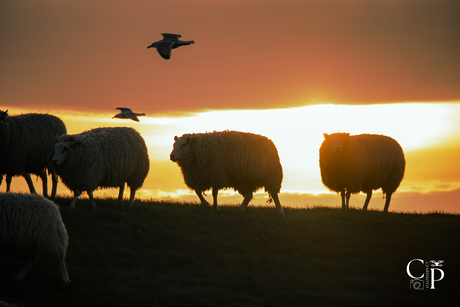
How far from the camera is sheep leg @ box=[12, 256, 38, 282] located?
9344 millimetres

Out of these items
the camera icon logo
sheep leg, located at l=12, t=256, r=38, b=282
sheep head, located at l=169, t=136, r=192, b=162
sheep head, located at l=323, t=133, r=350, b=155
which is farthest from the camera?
sheep head, located at l=323, t=133, r=350, b=155

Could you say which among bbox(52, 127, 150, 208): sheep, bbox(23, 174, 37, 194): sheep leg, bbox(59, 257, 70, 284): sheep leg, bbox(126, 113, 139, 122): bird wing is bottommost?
bbox(59, 257, 70, 284): sheep leg

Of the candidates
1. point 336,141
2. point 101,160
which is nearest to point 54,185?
point 101,160

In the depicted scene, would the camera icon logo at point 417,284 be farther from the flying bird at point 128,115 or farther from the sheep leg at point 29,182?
the sheep leg at point 29,182

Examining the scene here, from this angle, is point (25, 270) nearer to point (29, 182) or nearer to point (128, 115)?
point (29, 182)

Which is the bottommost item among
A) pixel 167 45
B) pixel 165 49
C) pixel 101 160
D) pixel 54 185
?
pixel 54 185

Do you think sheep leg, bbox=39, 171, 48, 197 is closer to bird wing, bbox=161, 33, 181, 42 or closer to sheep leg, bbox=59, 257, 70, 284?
bird wing, bbox=161, 33, 181, 42

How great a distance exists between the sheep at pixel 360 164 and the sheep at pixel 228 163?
2336 mm

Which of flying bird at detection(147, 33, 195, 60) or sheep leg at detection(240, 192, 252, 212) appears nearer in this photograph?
flying bird at detection(147, 33, 195, 60)

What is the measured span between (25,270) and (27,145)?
6.88 m

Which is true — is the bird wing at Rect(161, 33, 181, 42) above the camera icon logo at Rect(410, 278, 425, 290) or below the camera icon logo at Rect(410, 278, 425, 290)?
above

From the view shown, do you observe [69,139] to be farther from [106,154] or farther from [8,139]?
[8,139]

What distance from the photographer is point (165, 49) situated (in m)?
13.5

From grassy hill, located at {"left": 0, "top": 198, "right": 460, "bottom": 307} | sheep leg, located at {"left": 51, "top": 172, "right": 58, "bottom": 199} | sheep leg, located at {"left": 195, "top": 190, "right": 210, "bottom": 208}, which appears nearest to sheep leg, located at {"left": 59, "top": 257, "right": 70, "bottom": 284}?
grassy hill, located at {"left": 0, "top": 198, "right": 460, "bottom": 307}
